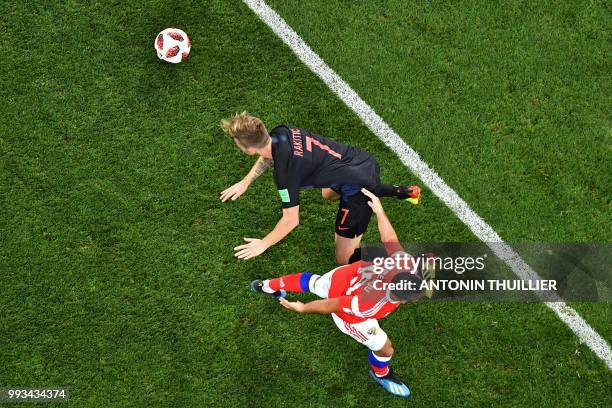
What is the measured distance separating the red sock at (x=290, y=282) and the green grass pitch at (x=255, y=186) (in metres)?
0.46

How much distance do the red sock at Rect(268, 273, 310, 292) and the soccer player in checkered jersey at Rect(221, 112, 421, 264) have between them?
38 cm

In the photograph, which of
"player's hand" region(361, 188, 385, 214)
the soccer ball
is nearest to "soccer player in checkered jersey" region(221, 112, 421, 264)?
"player's hand" region(361, 188, 385, 214)

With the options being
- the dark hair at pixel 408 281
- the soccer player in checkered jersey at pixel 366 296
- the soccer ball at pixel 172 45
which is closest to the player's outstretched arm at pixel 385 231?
the soccer player in checkered jersey at pixel 366 296

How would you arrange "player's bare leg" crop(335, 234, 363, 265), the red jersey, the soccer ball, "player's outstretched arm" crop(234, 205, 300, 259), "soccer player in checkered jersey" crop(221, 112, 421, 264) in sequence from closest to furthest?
the red jersey < "soccer player in checkered jersey" crop(221, 112, 421, 264) < "player's outstretched arm" crop(234, 205, 300, 259) < "player's bare leg" crop(335, 234, 363, 265) < the soccer ball

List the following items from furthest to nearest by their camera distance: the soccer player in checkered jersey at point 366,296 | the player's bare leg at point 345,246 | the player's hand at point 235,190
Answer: the player's hand at point 235,190
the player's bare leg at point 345,246
the soccer player in checkered jersey at point 366,296

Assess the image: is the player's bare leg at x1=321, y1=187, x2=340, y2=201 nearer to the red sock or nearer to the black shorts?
the black shorts

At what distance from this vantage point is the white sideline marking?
8141 millimetres

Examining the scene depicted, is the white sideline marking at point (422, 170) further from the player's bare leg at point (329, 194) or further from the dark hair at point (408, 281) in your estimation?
the dark hair at point (408, 281)

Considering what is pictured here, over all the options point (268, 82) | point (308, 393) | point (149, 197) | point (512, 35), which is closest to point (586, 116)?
point (512, 35)

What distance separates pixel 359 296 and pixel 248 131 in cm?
175

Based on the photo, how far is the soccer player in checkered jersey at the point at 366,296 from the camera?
21.5 feet

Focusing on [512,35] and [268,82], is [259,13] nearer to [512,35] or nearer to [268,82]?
[268,82]

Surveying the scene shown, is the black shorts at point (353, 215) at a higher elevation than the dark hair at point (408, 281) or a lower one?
lower

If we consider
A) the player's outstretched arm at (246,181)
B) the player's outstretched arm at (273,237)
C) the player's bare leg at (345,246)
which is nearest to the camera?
the player's outstretched arm at (273,237)
